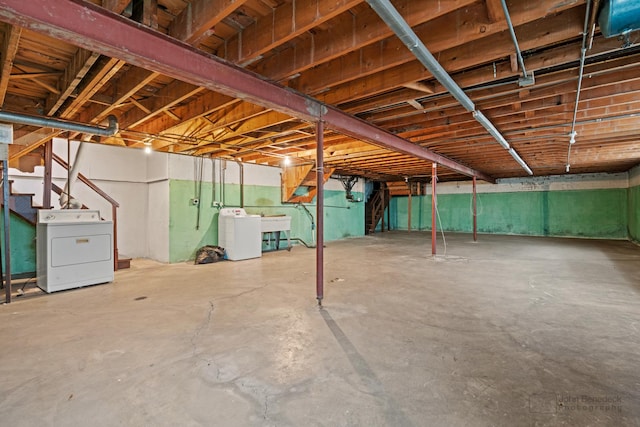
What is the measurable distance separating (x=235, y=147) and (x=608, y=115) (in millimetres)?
5476

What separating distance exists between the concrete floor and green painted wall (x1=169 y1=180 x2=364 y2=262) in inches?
68.6

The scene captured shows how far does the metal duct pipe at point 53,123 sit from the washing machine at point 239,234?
2.65m

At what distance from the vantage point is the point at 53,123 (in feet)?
10.6

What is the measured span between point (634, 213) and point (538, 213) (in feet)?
8.31

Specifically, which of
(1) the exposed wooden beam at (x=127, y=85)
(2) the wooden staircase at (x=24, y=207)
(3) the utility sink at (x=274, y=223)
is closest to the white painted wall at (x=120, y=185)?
(2) the wooden staircase at (x=24, y=207)

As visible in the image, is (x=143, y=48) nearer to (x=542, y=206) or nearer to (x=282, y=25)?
(x=282, y=25)

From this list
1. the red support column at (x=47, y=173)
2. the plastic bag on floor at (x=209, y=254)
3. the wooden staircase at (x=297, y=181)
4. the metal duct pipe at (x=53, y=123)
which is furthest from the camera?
the wooden staircase at (x=297, y=181)

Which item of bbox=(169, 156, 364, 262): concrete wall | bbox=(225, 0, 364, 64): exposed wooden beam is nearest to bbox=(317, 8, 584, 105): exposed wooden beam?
bbox=(225, 0, 364, 64): exposed wooden beam

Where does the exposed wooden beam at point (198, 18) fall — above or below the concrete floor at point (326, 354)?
above

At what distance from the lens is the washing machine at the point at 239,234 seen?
19.1 feet

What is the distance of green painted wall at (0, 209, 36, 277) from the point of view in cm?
438

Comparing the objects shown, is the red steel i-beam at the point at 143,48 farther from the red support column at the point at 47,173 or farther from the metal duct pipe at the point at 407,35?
the red support column at the point at 47,173

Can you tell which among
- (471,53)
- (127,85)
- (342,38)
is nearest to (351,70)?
(342,38)

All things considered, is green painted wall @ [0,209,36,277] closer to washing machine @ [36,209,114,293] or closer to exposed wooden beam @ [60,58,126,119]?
washing machine @ [36,209,114,293]
